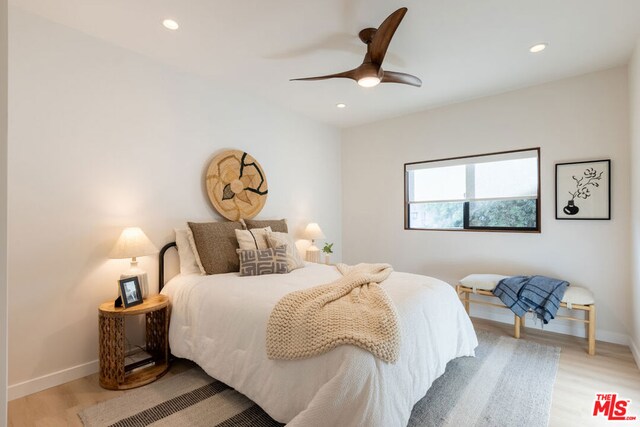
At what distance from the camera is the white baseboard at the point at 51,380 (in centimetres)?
207

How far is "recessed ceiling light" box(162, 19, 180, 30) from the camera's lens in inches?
88.0

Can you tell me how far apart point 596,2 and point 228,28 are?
2.57 m

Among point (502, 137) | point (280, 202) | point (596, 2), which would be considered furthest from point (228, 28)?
point (502, 137)

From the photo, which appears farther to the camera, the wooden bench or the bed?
the wooden bench

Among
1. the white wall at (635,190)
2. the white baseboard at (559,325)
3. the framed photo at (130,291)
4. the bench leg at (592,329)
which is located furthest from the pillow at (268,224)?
the white wall at (635,190)

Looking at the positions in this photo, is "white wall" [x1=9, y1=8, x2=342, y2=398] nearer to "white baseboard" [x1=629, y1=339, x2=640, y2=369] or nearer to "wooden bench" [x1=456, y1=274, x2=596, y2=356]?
"wooden bench" [x1=456, y1=274, x2=596, y2=356]

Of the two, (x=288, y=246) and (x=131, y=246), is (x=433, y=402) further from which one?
(x=131, y=246)

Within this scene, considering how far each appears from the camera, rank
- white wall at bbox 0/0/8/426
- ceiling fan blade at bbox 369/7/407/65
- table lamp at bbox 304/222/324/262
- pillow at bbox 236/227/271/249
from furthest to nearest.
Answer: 1. table lamp at bbox 304/222/324/262
2. pillow at bbox 236/227/271/249
3. ceiling fan blade at bbox 369/7/407/65
4. white wall at bbox 0/0/8/426

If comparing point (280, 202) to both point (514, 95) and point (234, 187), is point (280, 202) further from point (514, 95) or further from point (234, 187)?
point (514, 95)

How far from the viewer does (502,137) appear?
11.6 feet

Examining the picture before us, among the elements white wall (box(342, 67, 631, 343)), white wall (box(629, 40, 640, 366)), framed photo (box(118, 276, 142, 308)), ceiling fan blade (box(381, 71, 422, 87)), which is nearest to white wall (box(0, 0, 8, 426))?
framed photo (box(118, 276, 142, 308))

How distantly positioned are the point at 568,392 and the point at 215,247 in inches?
116

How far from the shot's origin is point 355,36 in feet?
7.83

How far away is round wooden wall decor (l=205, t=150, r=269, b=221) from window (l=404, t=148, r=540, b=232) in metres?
2.13
